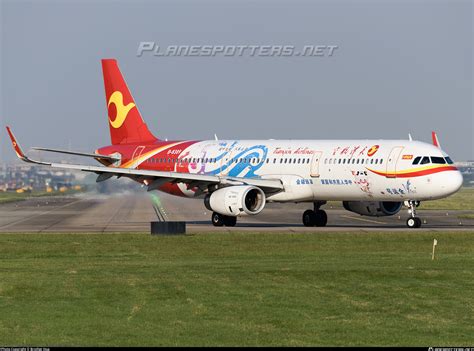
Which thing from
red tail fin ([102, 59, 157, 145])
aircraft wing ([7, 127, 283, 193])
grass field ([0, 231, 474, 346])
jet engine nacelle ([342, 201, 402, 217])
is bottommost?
grass field ([0, 231, 474, 346])

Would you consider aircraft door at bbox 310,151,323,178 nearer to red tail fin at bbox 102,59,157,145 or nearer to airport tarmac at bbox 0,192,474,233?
airport tarmac at bbox 0,192,474,233

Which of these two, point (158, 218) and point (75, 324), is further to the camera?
point (158, 218)

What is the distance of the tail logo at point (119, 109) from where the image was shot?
203ft

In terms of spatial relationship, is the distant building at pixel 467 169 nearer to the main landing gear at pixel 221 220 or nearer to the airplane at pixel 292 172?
the airplane at pixel 292 172

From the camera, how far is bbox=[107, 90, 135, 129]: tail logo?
61.8m

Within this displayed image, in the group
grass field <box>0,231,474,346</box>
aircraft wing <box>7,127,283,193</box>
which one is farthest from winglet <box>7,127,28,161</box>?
grass field <box>0,231,474,346</box>

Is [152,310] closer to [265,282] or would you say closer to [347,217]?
[265,282]

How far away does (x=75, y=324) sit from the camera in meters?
19.1

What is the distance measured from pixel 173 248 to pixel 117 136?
84.9 ft

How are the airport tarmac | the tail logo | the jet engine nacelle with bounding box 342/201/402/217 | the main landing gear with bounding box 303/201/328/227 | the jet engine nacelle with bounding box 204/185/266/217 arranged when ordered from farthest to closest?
1. the tail logo
2. the main landing gear with bounding box 303/201/328/227
3. the jet engine nacelle with bounding box 342/201/402/217
4. the airport tarmac
5. the jet engine nacelle with bounding box 204/185/266/217

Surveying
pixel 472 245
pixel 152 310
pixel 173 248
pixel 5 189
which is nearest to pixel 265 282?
pixel 152 310

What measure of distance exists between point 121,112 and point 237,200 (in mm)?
15477

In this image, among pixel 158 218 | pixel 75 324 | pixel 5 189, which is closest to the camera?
pixel 75 324

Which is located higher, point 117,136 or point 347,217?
point 117,136
